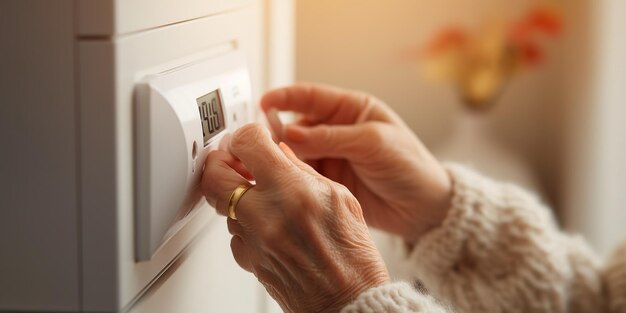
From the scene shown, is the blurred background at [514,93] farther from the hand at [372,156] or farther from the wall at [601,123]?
the hand at [372,156]

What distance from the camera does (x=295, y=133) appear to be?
75cm

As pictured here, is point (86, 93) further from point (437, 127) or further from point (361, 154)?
point (437, 127)

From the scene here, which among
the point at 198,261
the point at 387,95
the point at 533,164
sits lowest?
the point at 533,164

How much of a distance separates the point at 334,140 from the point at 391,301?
0.24 metres

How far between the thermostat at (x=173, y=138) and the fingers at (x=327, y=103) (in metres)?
0.23

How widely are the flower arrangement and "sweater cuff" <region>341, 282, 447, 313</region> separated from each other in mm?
1621

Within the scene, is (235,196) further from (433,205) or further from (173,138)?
(433,205)

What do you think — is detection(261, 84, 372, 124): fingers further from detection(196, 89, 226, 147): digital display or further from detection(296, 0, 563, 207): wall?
detection(296, 0, 563, 207): wall

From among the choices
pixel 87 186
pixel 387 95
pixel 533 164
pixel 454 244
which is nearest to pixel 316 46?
pixel 387 95

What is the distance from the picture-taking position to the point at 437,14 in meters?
2.27

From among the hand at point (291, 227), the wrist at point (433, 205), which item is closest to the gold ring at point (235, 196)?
the hand at point (291, 227)

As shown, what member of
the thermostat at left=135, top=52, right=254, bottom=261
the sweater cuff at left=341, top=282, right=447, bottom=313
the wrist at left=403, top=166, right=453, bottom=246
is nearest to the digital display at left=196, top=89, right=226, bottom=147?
the thermostat at left=135, top=52, right=254, bottom=261

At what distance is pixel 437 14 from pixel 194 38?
5.98 feet

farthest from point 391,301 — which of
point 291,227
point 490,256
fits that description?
point 490,256
